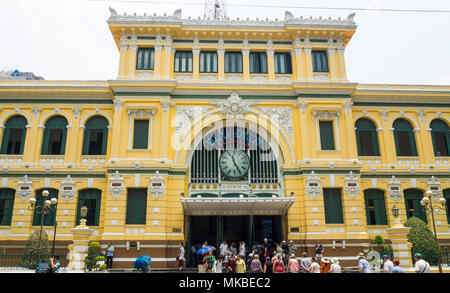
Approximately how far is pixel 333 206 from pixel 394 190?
5876mm

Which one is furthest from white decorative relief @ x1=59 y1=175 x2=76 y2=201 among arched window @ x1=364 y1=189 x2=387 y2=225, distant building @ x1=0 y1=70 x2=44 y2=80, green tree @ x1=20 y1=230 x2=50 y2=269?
distant building @ x1=0 y1=70 x2=44 y2=80

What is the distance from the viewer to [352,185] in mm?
26062

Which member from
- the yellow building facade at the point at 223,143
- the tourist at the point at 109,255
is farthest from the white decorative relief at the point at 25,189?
the tourist at the point at 109,255

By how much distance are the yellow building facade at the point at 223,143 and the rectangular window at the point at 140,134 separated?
0.26 feet

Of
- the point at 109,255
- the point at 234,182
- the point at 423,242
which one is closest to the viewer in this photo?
the point at 109,255

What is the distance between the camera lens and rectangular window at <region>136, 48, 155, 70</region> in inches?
1113

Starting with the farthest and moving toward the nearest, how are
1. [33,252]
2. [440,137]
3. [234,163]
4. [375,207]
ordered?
Answer: [440,137] → [375,207] → [234,163] → [33,252]

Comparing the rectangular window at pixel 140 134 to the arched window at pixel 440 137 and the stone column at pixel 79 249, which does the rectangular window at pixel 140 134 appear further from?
the arched window at pixel 440 137

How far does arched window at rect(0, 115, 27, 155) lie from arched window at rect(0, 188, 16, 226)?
10.3 ft

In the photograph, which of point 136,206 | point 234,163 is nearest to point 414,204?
point 234,163

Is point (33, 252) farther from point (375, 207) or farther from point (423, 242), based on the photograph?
point (423, 242)

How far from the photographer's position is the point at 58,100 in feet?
94.3
